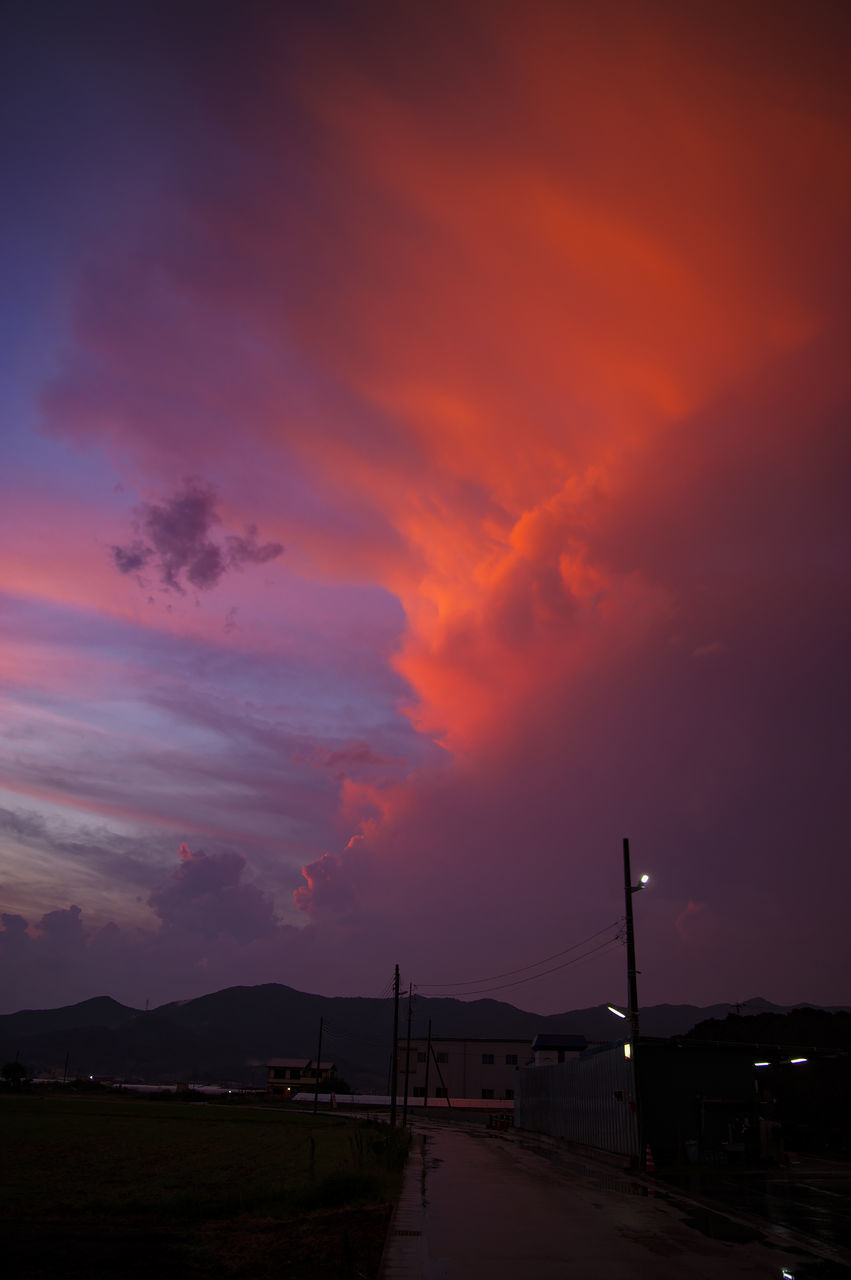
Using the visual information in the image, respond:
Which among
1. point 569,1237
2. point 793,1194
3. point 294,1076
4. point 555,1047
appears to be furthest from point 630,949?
point 294,1076

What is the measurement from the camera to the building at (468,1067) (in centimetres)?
12681

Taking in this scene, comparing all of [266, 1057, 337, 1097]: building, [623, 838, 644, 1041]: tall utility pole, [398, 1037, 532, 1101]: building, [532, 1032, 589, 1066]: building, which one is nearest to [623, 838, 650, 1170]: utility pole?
[623, 838, 644, 1041]: tall utility pole

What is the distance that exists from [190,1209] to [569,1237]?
919 centimetres

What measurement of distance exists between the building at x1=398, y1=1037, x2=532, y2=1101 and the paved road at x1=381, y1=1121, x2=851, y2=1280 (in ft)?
361

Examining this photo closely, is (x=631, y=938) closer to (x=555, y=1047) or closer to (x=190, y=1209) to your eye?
(x=190, y=1209)

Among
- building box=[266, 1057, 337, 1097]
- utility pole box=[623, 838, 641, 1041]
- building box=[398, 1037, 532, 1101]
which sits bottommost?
building box=[266, 1057, 337, 1097]

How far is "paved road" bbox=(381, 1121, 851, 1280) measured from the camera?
13969 millimetres

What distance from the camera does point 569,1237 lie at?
16672 mm

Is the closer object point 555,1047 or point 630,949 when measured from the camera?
point 630,949

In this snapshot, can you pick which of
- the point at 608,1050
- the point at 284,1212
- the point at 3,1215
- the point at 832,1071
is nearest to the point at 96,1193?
the point at 3,1215

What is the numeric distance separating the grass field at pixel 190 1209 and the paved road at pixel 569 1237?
1065 mm

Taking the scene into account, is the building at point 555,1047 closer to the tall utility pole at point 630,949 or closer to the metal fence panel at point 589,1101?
the metal fence panel at point 589,1101

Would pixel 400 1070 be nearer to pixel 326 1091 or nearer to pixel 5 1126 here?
pixel 326 1091

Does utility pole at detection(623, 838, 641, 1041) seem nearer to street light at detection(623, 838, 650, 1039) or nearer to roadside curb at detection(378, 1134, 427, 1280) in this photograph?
street light at detection(623, 838, 650, 1039)
